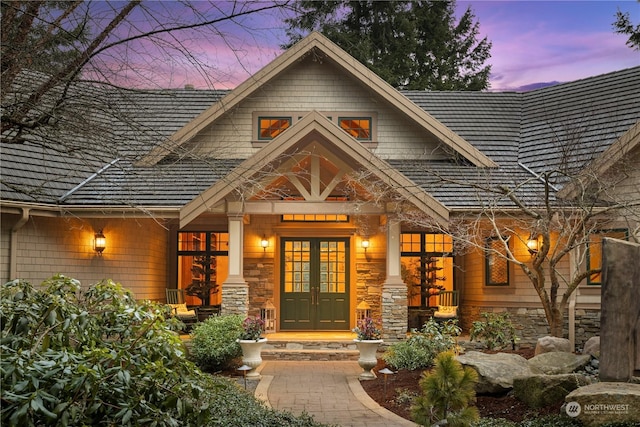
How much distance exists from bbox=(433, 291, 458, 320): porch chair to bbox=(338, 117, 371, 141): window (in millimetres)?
4379

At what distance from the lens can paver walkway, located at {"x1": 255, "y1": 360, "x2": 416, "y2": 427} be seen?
31.0 feet

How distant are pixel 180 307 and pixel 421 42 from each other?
19143 mm

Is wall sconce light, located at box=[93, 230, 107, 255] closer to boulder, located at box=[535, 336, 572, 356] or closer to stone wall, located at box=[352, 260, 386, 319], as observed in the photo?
stone wall, located at box=[352, 260, 386, 319]

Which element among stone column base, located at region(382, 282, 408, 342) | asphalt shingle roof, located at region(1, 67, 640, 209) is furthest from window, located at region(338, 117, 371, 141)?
stone column base, located at region(382, 282, 408, 342)

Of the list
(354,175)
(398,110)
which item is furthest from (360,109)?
(354,175)

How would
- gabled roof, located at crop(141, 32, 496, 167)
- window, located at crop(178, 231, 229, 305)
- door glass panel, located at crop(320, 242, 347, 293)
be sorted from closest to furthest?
gabled roof, located at crop(141, 32, 496, 167) < door glass panel, located at crop(320, 242, 347, 293) < window, located at crop(178, 231, 229, 305)

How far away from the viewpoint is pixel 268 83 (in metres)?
17.8

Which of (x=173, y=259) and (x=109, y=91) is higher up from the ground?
(x=109, y=91)

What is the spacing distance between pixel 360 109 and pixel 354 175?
3.56 meters

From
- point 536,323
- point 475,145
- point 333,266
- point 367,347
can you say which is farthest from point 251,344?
point 475,145

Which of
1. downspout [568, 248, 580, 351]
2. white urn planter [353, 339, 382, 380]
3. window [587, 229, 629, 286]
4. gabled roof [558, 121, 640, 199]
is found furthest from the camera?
window [587, 229, 629, 286]

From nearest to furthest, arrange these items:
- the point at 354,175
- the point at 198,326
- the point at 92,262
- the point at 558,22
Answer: the point at 198,326
the point at 354,175
the point at 92,262
the point at 558,22

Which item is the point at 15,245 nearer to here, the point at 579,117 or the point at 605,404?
the point at 605,404

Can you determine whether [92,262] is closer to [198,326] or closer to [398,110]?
[198,326]
